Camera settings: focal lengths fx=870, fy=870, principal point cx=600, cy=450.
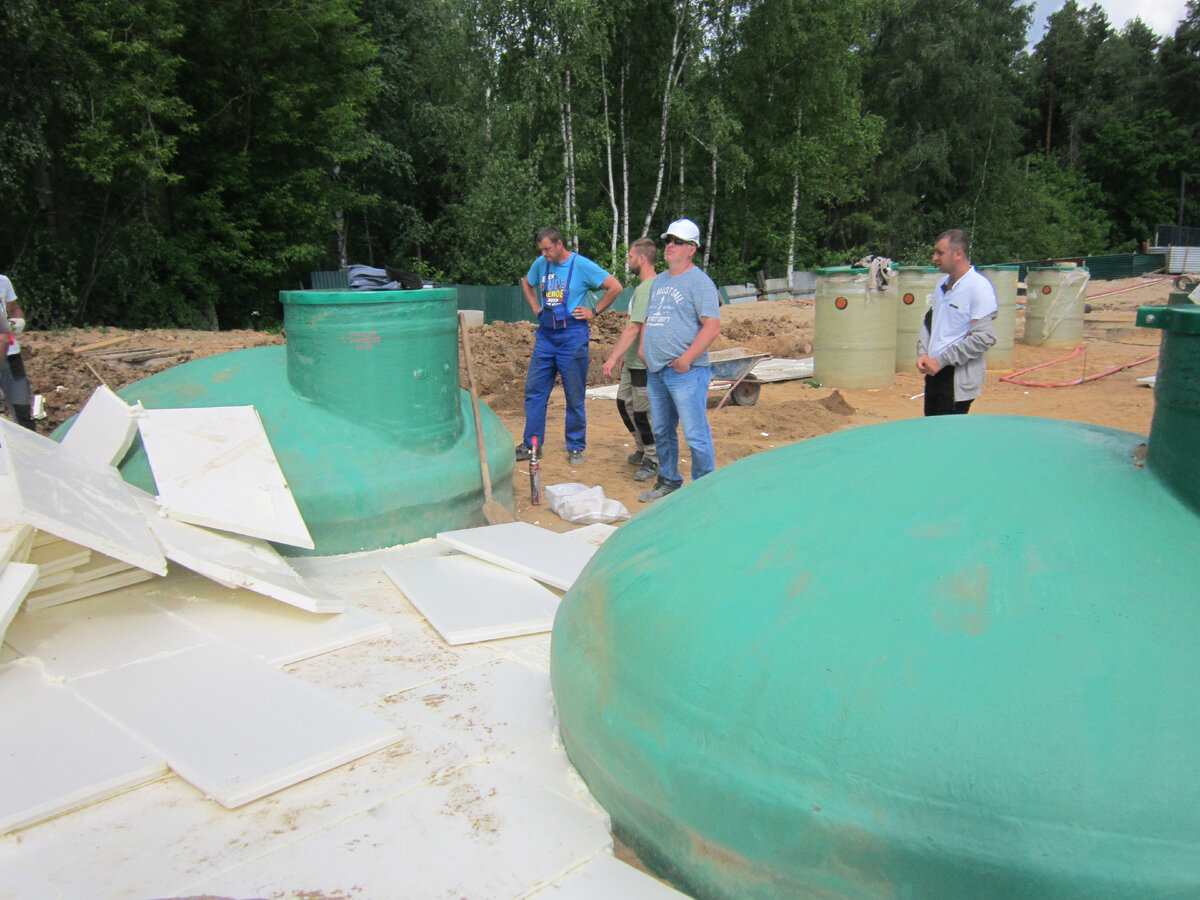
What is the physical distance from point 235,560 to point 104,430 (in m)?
1.40

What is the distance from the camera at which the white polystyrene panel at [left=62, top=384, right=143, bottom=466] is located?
4.17 m

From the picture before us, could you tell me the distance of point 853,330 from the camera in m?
11.1

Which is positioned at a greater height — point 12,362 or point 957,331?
point 957,331

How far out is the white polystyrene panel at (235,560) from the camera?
3.26m

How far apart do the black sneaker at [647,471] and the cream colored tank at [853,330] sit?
5.35 metres

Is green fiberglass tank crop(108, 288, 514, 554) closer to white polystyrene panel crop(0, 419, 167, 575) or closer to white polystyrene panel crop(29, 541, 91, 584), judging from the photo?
white polystyrene panel crop(0, 419, 167, 575)

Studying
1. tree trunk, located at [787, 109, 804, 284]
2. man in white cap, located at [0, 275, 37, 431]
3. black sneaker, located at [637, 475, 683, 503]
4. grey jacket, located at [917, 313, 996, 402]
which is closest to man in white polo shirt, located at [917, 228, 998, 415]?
grey jacket, located at [917, 313, 996, 402]

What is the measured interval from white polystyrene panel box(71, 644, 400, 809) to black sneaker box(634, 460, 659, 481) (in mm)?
3901

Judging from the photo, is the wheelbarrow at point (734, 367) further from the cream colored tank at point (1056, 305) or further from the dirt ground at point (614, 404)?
the cream colored tank at point (1056, 305)

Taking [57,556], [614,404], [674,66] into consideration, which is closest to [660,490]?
[57,556]

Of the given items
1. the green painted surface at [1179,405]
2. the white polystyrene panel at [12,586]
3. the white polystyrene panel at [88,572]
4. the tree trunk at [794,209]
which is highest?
the tree trunk at [794,209]

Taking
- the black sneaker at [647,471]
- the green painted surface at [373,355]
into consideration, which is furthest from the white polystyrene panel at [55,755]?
the black sneaker at [647,471]

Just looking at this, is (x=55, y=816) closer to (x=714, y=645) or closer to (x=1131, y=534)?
(x=714, y=645)

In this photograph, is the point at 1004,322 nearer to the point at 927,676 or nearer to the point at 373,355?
the point at 373,355
